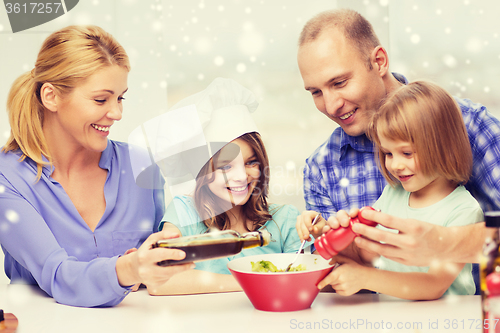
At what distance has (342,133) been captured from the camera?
138cm

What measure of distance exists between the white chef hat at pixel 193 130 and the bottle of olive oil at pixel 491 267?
819 mm

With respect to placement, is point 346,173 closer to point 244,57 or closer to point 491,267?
point 244,57

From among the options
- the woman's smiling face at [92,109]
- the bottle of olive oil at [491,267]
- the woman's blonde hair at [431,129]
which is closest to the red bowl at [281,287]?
the bottle of olive oil at [491,267]

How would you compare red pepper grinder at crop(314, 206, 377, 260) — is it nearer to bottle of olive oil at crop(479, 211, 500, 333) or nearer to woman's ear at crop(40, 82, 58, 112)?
bottle of olive oil at crop(479, 211, 500, 333)

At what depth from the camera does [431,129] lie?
1.02 meters

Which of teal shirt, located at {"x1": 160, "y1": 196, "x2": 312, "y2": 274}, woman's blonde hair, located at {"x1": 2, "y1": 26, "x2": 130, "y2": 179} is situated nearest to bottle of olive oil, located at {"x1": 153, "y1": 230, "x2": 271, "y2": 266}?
teal shirt, located at {"x1": 160, "y1": 196, "x2": 312, "y2": 274}

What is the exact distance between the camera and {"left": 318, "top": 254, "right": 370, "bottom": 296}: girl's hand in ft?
2.67

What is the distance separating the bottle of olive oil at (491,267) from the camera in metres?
0.54

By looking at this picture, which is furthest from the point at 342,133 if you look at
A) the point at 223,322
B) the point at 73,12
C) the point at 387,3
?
the point at 73,12

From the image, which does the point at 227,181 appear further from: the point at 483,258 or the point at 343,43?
the point at 483,258

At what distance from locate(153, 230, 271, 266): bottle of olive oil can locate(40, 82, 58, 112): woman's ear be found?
Result: 2.13 feet

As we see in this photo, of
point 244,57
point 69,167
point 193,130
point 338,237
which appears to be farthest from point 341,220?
point 244,57

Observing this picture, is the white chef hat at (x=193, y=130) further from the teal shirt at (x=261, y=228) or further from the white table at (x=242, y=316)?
the white table at (x=242, y=316)

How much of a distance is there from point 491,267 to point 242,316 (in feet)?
1.45
